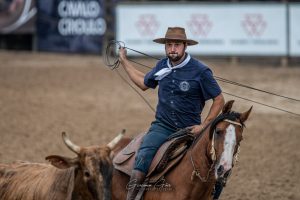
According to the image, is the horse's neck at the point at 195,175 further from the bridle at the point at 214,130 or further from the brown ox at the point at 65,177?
the brown ox at the point at 65,177

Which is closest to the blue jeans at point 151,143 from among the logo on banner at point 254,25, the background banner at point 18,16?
the logo on banner at point 254,25

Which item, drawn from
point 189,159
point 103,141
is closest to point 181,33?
point 189,159

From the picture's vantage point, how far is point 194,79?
24.4ft

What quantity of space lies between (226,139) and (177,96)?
835 mm

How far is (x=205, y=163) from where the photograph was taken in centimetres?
722

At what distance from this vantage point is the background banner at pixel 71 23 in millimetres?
22938

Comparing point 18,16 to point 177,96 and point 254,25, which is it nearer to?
point 254,25

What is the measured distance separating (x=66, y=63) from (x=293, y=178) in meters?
11.7

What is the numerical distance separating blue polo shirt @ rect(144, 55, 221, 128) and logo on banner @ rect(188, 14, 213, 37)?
575 inches

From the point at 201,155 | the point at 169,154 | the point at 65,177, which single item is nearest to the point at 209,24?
the point at 169,154

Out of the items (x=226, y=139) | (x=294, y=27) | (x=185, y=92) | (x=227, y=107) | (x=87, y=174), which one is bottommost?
(x=87, y=174)

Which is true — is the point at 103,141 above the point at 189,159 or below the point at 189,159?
below

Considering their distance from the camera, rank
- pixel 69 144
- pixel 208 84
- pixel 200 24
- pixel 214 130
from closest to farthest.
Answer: pixel 69 144
pixel 214 130
pixel 208 84
pixel 200 24

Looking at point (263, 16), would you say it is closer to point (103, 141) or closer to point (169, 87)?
point (103, 141)
